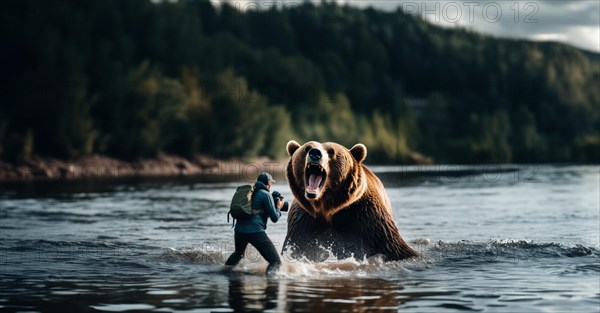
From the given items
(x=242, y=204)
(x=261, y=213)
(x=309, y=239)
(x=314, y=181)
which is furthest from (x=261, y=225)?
(x=309, y=239)

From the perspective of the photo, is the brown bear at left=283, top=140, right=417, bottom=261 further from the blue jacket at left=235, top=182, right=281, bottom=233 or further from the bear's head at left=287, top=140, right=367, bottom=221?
the blue jacket at left=235, top=182, right=281, bottom=233

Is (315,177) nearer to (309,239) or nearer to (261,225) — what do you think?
(261,225)

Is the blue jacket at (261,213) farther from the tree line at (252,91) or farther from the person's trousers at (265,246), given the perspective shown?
the tree line at (252,91)

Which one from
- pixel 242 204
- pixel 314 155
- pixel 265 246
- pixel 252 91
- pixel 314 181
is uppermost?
pixel 252 91

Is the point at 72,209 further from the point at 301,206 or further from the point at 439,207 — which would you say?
the point at 301,206

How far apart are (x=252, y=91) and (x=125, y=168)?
3068cm

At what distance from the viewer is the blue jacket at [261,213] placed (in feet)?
46.2

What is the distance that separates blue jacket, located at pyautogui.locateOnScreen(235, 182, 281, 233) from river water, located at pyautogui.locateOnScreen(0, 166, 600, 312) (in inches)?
28.0

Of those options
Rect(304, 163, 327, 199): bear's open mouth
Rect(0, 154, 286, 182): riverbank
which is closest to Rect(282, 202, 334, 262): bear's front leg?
Rect(304, 163, 327, 199): bear's open mouth

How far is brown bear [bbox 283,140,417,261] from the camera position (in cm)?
1456

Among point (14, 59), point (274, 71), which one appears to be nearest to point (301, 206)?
point (14, 59)

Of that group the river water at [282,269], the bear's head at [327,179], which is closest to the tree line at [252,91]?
the river water at [282,269]

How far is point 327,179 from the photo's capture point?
14.6 metres

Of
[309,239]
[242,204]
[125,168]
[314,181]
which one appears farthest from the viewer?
[125,168]
